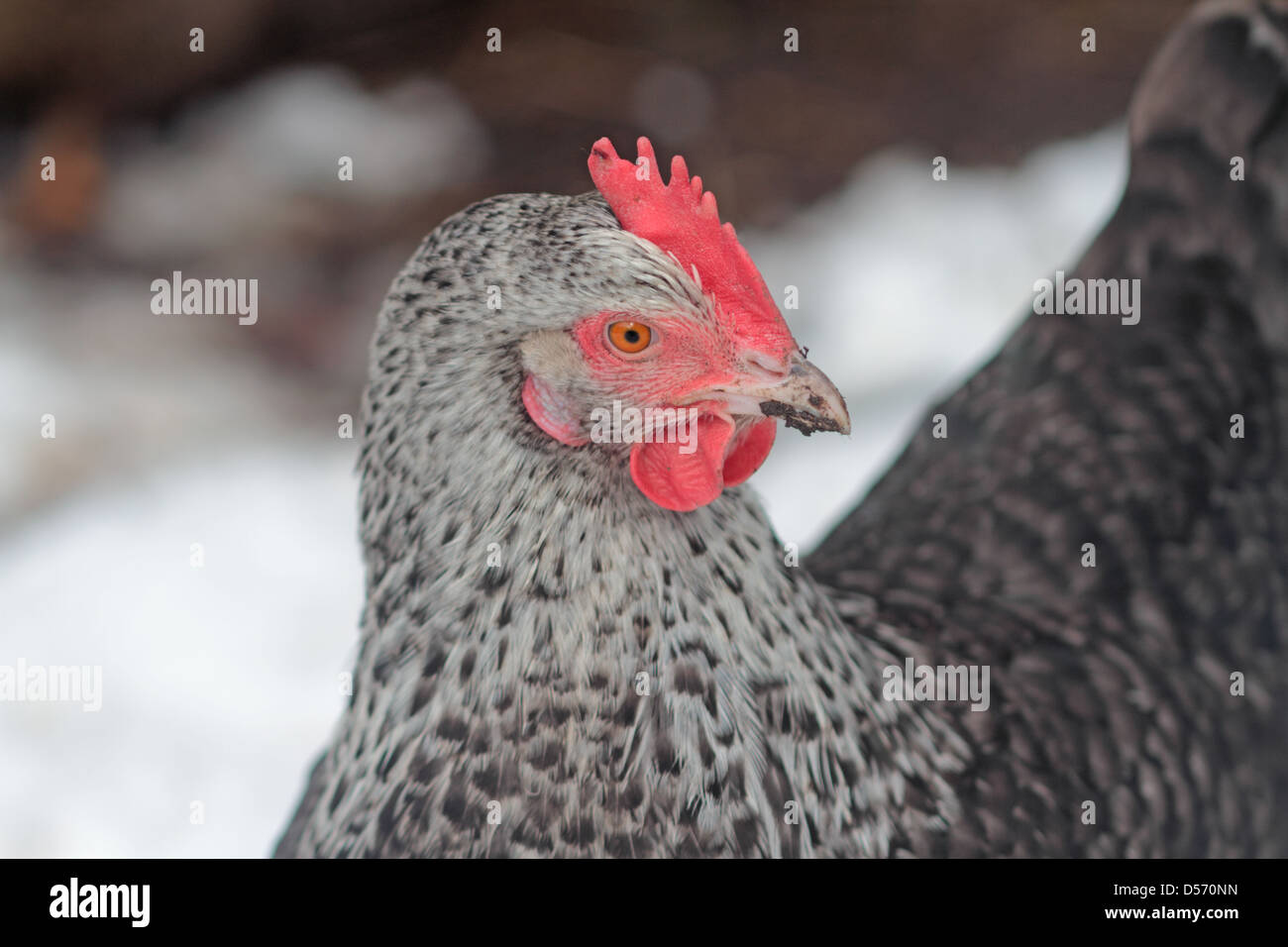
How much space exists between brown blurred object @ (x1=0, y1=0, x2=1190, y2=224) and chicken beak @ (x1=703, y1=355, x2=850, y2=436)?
1.80 metres

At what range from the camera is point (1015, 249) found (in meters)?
3.00

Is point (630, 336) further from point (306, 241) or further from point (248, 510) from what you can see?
point (306, 241)

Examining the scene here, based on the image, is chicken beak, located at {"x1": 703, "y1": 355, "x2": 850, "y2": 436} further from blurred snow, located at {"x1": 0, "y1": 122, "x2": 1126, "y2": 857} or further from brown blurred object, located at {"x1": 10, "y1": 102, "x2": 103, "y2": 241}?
brown blurred object, located at {"x1": 10, "y1": 102, "x2": 103, "y2": 241}

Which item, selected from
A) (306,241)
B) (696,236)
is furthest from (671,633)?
(306,241)

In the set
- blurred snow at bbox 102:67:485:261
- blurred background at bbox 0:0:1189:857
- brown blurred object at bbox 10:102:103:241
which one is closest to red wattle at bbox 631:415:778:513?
blurred background at bbox 0:0:1189:857

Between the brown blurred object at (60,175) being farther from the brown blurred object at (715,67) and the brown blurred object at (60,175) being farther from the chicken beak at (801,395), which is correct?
the chicken beak at (801,395)

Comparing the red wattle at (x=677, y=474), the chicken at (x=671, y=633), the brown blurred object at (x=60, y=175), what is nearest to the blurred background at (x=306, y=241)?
the brown blurred object at (x=60, y=175)

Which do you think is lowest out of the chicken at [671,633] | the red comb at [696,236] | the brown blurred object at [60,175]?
the chicken at [671,633]

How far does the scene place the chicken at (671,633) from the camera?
1.06 metres

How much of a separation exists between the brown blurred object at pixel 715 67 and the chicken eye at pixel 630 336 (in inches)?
69.7

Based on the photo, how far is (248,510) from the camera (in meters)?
2.56

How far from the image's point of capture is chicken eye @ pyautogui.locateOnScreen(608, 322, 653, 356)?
1043 millimetres

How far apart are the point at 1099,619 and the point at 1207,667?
18 centimetres
